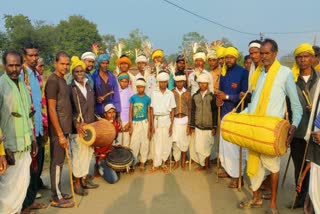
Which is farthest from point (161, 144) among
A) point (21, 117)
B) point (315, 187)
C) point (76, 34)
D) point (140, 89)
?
point (76, 34)

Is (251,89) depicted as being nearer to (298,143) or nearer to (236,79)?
(236,79)

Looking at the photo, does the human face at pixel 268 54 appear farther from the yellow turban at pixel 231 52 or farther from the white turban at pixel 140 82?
the white turban at pixel 140 82

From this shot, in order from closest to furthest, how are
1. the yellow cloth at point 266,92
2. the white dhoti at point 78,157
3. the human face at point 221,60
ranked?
the yellow cloth at point 266,92 → the white dhoti at point 78,157 → the human face at point 221,60

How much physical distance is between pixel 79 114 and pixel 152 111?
5.84 ft

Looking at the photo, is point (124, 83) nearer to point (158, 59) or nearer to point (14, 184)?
point (158, 59)

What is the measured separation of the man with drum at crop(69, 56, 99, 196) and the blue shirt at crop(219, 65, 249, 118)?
243cm

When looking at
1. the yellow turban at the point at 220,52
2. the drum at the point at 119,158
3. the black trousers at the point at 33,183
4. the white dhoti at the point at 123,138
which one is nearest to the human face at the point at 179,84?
the yellow turban at the point at 220,52

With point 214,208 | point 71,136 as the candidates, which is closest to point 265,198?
point 214,208

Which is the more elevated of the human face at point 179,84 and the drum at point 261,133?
the human face at point 179,84

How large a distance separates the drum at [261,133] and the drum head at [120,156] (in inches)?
94.1

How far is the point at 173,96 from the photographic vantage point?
689cm

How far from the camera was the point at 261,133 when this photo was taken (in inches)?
164

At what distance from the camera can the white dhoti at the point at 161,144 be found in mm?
6891

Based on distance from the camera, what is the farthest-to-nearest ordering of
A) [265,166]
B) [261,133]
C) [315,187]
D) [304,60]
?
[304,60], [265,166], [261,133], [315,187]
